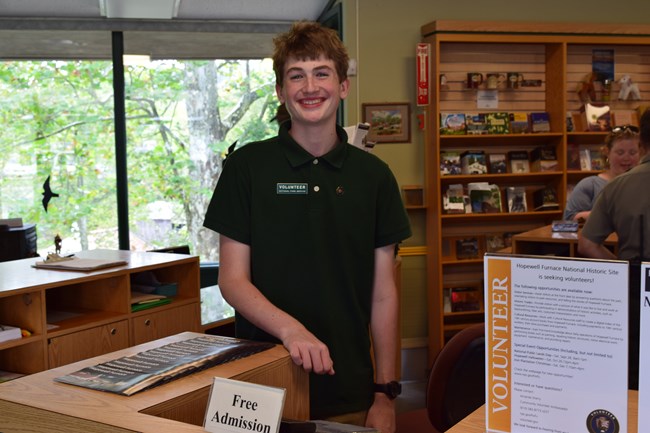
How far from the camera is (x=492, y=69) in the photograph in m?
6.54

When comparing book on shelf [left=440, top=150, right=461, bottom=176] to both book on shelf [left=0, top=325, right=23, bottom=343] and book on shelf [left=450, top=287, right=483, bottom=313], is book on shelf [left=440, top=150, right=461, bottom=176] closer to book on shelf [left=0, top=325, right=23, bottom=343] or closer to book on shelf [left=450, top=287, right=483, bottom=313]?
book on shelf [left=450, top=287, right=483, bottom=313]

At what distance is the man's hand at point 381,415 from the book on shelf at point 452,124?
439 centimetres

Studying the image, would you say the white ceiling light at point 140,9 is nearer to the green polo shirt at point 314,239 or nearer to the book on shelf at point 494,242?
the book on shelf at point 494,242

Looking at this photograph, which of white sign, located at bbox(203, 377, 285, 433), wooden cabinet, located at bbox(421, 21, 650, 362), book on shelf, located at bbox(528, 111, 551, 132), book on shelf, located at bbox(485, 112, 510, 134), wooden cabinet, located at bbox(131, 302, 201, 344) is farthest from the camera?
book on shelf, located at bbox(528, 111, 551, 132)

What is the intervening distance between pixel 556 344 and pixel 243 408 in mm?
488

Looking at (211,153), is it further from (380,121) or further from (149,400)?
(149,400)

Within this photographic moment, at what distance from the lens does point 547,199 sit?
21.4 feet

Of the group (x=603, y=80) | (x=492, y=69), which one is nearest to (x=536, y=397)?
(x=492, y=69)

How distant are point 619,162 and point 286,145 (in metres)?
3.91

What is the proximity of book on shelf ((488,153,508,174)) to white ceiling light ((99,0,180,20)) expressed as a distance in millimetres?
2936

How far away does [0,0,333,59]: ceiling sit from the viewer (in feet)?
21.9

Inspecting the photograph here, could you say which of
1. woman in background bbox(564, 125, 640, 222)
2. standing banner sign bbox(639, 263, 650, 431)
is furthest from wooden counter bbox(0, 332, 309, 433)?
woman in background bbox(564, 125, 640, 222)

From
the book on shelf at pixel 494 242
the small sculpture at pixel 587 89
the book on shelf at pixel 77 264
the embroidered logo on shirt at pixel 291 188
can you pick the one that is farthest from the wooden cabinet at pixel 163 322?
the small sculpture at pixel 587 89

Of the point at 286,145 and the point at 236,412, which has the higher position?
the point at 286,145
